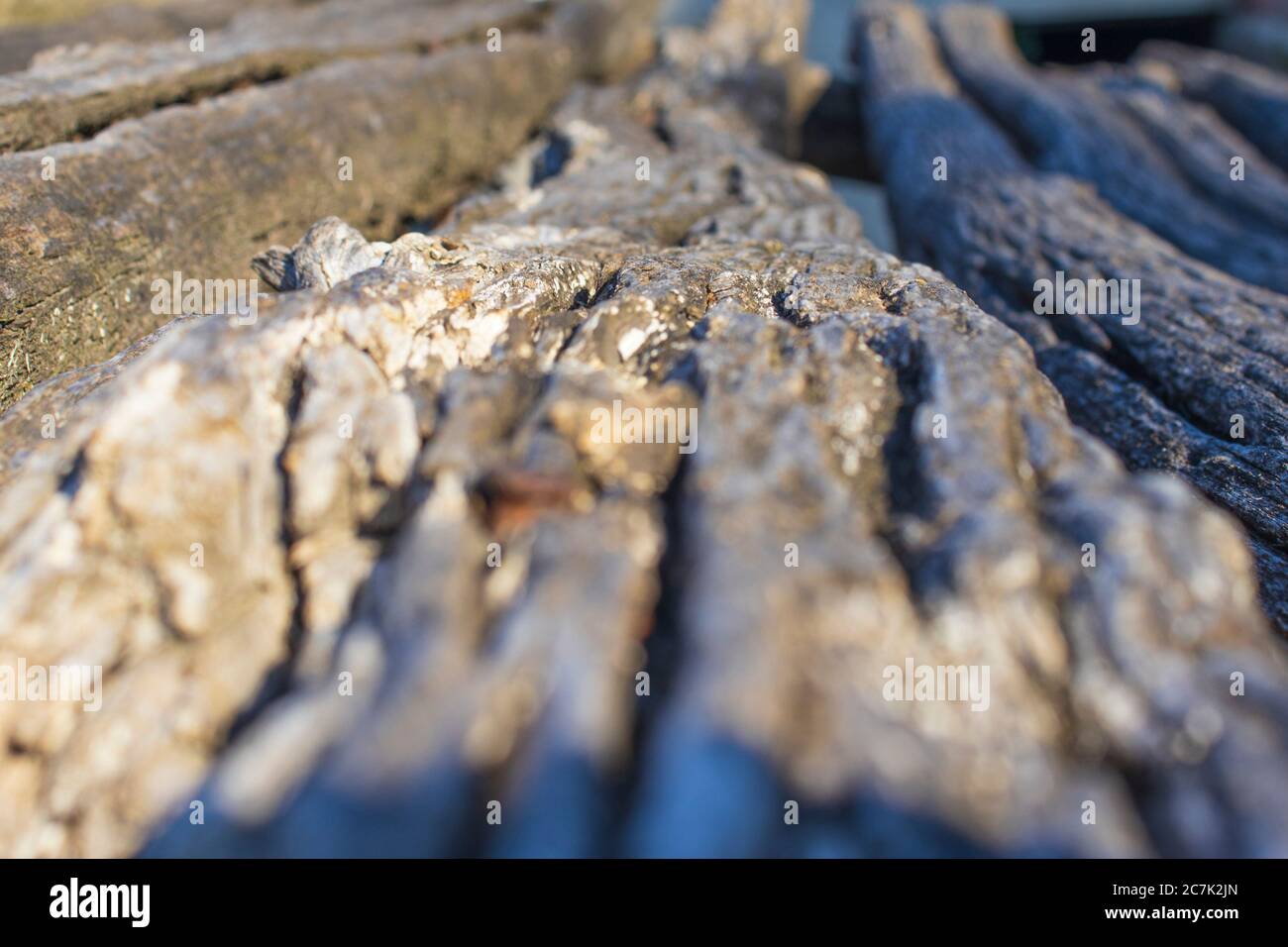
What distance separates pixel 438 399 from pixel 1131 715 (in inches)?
64.6

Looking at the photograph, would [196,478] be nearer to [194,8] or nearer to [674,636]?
[674,636]

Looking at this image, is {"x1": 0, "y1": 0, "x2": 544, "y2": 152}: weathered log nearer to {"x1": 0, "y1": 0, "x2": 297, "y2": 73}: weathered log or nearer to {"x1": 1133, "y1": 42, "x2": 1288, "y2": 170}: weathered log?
{"x1": 0, "y1": 0, "x2": 297, "y2": 73}: weathered log

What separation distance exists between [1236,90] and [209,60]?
24.0 ft

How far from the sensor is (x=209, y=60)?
428cm

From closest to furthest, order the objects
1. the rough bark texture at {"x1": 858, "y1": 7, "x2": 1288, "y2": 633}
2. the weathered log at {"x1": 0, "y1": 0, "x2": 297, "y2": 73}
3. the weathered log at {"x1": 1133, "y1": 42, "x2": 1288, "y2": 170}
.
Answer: the rough bark texture at {"x1": 858, "y1": 7, "x2": 1288, "y2": 633}, the weathered log at {"x1": 0, "y1": 0, "x2": 297, "y2": 73}, the weathered log at {"x1": 1133, "y1": 42, "x2": 1288, "y2": 170}

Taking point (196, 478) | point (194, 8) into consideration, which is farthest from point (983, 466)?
point (194, 8)

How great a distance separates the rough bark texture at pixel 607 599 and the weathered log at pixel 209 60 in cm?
188

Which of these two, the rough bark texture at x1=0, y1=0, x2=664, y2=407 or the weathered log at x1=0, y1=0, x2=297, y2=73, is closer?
the rough bark texture at x1=0, y1=0, x2=664, y2=407

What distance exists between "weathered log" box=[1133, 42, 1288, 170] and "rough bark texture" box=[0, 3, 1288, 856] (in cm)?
548

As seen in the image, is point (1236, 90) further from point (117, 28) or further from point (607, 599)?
point (117, 28)

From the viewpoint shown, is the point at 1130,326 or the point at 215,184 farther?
the point at 215,184

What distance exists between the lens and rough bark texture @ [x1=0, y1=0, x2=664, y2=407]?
9.81ft
